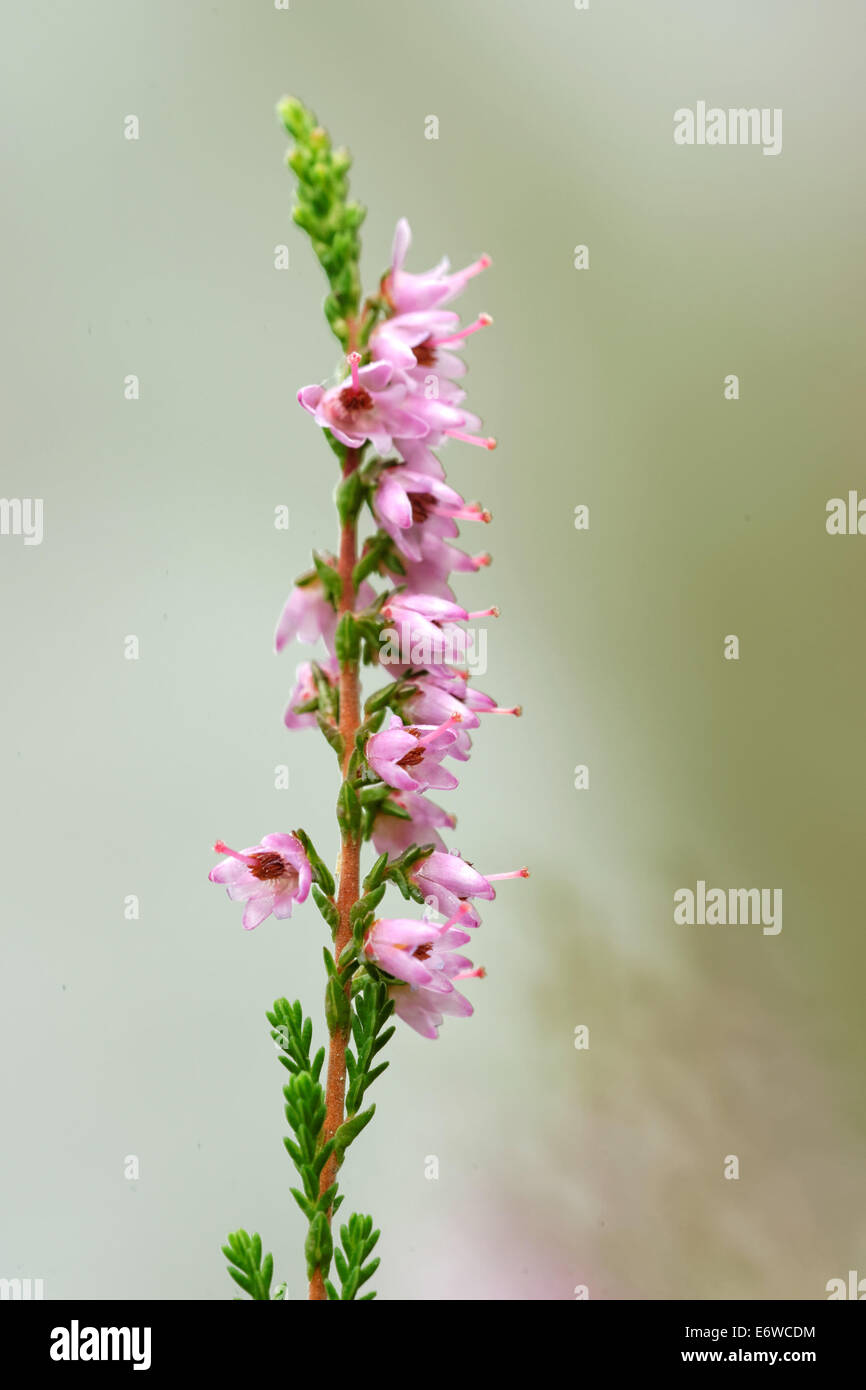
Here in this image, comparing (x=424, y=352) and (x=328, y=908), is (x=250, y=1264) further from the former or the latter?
(x=424, y=352)

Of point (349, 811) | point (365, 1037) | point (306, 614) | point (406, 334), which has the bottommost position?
point (365, 1037)

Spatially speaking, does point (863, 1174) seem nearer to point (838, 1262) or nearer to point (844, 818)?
point (838, 1262)

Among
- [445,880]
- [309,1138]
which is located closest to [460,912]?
[445,880]

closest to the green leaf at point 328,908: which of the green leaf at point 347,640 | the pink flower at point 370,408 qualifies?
the green leaf at point 347,640

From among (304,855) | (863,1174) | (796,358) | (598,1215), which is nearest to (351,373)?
(304,855)

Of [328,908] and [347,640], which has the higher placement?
[347,640]

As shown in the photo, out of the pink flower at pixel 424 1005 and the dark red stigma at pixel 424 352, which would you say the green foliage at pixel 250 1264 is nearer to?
the pink flower at pixel 424 1005

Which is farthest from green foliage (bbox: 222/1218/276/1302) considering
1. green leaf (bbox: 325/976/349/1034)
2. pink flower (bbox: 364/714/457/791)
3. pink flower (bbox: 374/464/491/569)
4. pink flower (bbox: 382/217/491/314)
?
pink flower (bbox: 382/217/491/314)
